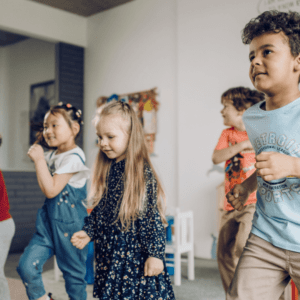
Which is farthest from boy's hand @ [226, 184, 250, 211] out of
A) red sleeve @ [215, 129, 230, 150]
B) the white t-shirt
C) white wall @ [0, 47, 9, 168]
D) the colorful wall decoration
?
white wall @ [0, 47, 9, 168]

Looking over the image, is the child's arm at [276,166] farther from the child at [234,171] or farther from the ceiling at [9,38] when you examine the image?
the ceiling at [9,38]

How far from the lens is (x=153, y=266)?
1380 millimetres

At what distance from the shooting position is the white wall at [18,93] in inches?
227

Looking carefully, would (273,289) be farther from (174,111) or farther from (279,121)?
(174,111)

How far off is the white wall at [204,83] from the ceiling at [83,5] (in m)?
1.08

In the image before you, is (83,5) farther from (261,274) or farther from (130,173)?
(261,274)

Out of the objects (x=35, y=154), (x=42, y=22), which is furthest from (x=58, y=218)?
(x=42, y=22)

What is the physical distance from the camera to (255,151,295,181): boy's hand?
3.07 feet

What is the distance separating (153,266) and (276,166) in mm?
659

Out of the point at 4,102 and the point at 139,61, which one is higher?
the point at 139,61

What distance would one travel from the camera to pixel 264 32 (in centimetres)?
111

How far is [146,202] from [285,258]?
1.99 ft

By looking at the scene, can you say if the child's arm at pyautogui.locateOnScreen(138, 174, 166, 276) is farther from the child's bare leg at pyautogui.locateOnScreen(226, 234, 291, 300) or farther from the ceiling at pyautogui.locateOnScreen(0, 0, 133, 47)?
the ceiling at pyautogui.locateOnScreen(0, 0, 133, 47)

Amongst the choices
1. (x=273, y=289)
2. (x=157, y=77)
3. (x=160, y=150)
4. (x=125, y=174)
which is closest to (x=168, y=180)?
(x=160, y=150)
